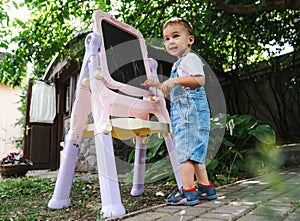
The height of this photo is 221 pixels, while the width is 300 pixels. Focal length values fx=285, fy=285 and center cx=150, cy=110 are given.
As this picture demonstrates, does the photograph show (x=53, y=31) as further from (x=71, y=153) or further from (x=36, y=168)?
(x=36, y=168)

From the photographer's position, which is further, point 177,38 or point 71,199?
point 71,199

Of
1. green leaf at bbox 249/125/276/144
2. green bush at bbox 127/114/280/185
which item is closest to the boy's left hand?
green bush at bbox 127/114/280/185

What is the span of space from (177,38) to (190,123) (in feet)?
1.87

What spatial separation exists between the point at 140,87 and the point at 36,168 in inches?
209

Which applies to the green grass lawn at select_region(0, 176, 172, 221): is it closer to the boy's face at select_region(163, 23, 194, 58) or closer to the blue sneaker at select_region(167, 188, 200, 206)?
the blue sneaker at select_region(167, 188, 200, 206)

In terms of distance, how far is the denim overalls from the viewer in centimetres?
179

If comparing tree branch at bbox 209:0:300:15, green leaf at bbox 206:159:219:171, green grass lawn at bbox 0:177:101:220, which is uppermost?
tree branch at bbox 209:0:300:15

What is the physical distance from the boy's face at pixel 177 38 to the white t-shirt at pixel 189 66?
0.08 meters

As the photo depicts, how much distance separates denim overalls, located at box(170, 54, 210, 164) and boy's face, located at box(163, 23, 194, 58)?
0.25 ft

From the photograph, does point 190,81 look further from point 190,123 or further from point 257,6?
point 257,6

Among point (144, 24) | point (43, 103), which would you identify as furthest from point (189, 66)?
point (43, 103)

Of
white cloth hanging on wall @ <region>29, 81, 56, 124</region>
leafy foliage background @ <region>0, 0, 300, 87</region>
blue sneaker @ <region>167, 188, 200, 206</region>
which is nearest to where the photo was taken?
blue sneaker @ <region>167, 188, 200, 206</region>

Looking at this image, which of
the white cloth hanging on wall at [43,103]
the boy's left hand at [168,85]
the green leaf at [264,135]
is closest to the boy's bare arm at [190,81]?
the boy's left hand at [168,85]

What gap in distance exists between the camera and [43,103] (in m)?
6.79
